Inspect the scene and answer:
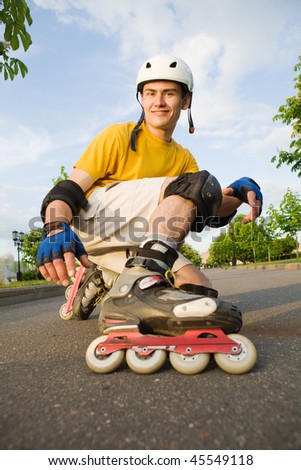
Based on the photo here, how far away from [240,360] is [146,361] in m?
0.31

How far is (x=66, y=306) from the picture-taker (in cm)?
279

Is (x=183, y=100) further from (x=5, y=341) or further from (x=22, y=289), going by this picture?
(x=22, y=289)

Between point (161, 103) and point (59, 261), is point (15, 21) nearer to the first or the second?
point (161, 103)

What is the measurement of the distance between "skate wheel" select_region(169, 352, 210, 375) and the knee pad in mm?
743

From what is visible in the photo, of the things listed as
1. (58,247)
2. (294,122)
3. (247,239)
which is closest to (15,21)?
(58,247)

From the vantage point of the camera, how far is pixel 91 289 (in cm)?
250

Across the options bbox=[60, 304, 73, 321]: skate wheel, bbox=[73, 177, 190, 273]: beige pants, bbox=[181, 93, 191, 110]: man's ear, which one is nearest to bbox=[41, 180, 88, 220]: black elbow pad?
bbox=[73, 177, 190, 273]: beige pants

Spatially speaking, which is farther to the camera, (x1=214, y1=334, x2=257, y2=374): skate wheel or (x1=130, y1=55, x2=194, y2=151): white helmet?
(x1=130, y1=55, x2=194, y2=151): white helmet

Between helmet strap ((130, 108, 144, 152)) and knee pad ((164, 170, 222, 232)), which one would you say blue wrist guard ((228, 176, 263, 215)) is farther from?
helmet strap ((130, 108, 144, 152))

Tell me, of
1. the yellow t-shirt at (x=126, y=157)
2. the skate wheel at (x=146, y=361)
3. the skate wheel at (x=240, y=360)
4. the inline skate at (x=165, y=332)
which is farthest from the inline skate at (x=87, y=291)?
the skate wheel at (x=240, y=360)

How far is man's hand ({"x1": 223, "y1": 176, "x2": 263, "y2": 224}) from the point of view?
80.6 inches

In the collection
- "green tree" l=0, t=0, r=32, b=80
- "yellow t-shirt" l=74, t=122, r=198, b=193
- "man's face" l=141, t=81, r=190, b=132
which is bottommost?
"yellow t-shirt" l=74, t=122, r=198, b=193
